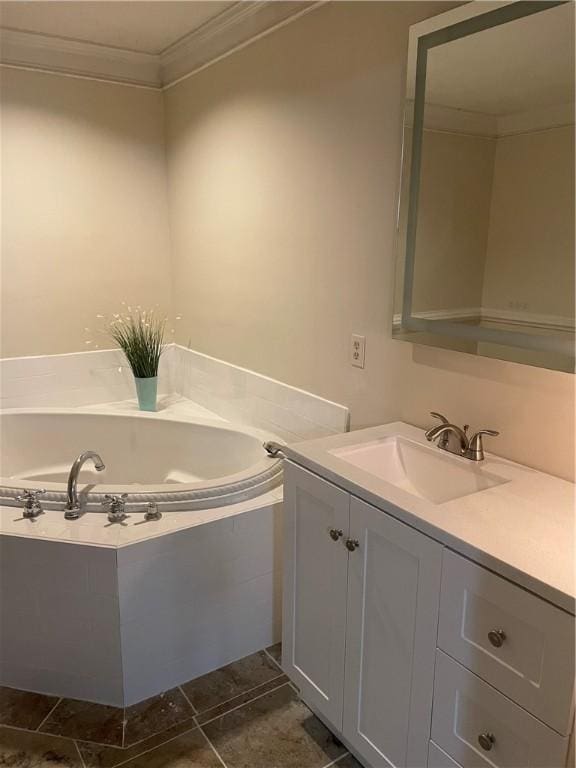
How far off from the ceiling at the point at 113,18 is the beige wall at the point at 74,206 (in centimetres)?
27

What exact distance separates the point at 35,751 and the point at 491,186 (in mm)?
2109

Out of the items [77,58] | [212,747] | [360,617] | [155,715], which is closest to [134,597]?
[155,715]

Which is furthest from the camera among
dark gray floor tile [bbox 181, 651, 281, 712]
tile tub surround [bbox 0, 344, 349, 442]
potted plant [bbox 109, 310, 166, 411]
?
potted plant [bbox 109, 310, 166, 411]

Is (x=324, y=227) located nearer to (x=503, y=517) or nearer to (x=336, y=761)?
(x=503, y=517)

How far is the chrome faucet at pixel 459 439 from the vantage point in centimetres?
160

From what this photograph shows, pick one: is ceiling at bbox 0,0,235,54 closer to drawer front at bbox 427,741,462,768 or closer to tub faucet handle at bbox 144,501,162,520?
tub faucet handle at bbox 144,501,162,520

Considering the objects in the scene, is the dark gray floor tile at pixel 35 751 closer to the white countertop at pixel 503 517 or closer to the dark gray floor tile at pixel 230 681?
the dark gray floor tile at pixel 230 681

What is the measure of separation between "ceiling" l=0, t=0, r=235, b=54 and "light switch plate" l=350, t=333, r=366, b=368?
58.6 inches

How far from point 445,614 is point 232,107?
7.59ft

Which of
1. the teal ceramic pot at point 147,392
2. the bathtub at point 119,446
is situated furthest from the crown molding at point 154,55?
the bathtub at point 119,446

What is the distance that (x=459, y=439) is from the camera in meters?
1.63

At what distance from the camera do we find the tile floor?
1690 mm

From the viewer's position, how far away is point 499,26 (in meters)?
1.50

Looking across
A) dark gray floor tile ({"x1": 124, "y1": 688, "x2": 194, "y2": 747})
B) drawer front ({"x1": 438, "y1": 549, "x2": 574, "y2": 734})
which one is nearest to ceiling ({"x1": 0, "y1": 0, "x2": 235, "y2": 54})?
drawer front ({"x1": 438, "y1": 549, "x2": 574, "y2": 734})
